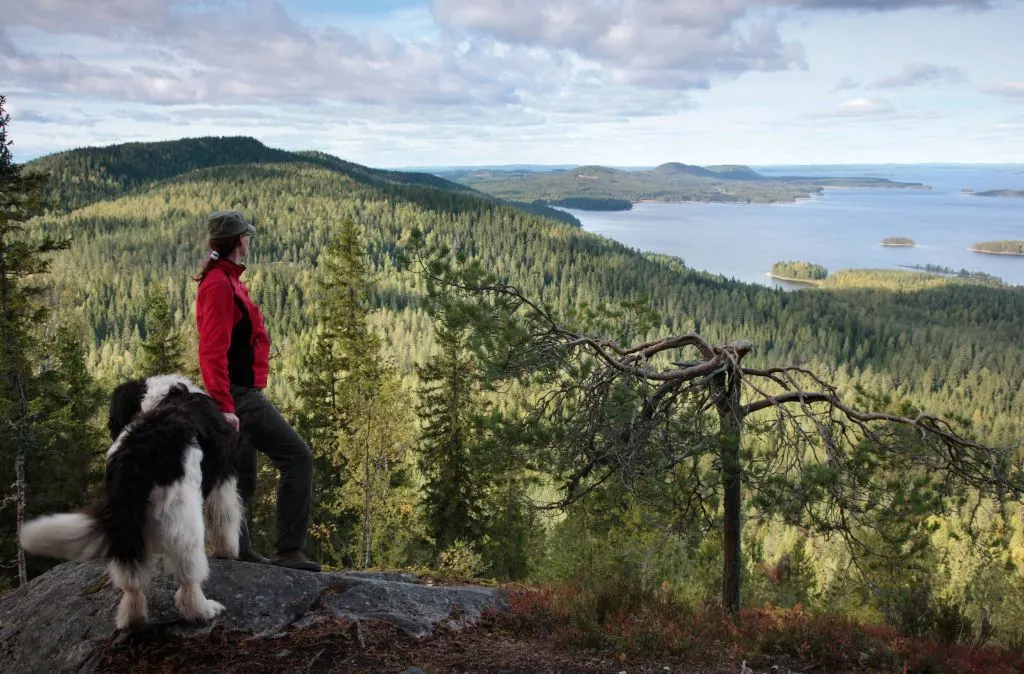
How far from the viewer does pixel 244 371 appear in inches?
189

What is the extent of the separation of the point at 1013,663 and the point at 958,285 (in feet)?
583

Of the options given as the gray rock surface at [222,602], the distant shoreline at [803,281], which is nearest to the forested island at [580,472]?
the gray rock surface at [222,602]

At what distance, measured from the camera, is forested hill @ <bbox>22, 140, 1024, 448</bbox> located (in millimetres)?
105125

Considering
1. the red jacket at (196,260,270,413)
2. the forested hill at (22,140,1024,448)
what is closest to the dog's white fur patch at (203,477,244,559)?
the red jacket at (196,260,270,413)

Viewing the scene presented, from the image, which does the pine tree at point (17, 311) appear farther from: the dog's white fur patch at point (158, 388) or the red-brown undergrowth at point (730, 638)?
the red-brown undergrowth at point (730, 638)

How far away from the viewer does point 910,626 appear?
21.1ft

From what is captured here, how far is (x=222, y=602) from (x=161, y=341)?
1438 centimetres

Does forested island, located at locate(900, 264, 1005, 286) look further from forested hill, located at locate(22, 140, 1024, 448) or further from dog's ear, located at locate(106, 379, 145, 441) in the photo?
dog's ear, located at locate(106, 379, 145, 441)

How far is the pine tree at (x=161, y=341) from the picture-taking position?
55.3 feet

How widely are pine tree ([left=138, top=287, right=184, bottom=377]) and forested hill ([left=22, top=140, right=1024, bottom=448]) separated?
57156mm

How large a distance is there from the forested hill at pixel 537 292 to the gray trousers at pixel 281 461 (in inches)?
2801

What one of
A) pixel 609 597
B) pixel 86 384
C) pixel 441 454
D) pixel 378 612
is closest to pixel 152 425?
pixel 378 612

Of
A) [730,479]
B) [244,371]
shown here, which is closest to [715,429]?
[730,479]

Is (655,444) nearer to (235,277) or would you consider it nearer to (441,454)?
(235,277)
